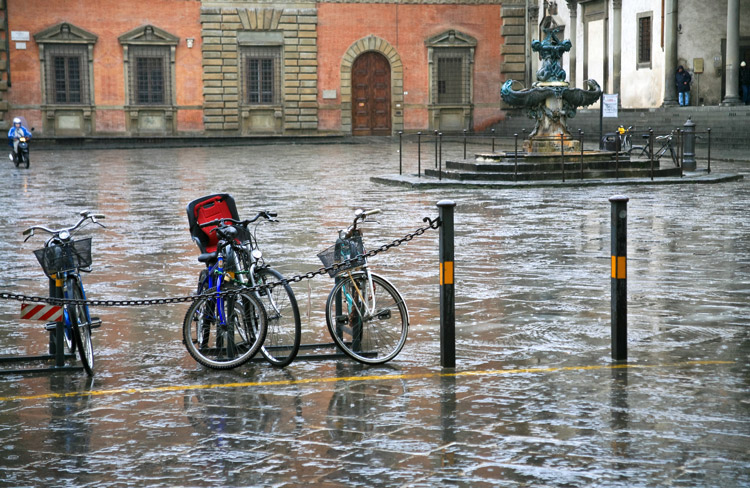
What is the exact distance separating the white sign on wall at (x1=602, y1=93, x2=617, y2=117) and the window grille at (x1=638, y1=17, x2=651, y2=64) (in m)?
7.08

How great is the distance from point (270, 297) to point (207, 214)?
2.77 feet

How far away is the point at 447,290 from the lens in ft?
21.7

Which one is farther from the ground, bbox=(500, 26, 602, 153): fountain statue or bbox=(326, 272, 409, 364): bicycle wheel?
bbox=(500, 26, 602, 153): fountain statue

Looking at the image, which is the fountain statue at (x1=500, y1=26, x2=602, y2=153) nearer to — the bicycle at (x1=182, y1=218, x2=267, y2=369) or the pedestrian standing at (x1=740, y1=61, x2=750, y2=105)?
the pedestrian standing at (x1=740, y1=61, x2=750, y2=105)

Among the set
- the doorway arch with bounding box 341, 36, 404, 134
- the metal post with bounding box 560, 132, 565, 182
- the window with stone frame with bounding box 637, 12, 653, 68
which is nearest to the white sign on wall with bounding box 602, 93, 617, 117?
the metal post with bounding box 560, 132, 565, 182

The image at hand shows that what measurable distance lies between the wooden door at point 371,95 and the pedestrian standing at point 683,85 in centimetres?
1281

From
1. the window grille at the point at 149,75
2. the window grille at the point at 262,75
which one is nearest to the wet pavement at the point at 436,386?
the window grille at the point at 149,75

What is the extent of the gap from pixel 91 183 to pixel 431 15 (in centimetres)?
2336

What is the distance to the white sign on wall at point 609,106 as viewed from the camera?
28.0 meters

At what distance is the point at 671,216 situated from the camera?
14789mm

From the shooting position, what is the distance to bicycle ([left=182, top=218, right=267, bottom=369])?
6.50 meters

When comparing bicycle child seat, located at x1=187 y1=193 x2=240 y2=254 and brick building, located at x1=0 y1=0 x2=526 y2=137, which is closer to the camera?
bicycle child seat, located at x1=187 y1=193 x2=240 y2=254

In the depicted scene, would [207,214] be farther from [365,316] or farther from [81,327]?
[365,316]

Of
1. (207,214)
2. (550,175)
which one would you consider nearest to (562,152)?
(550,175)
